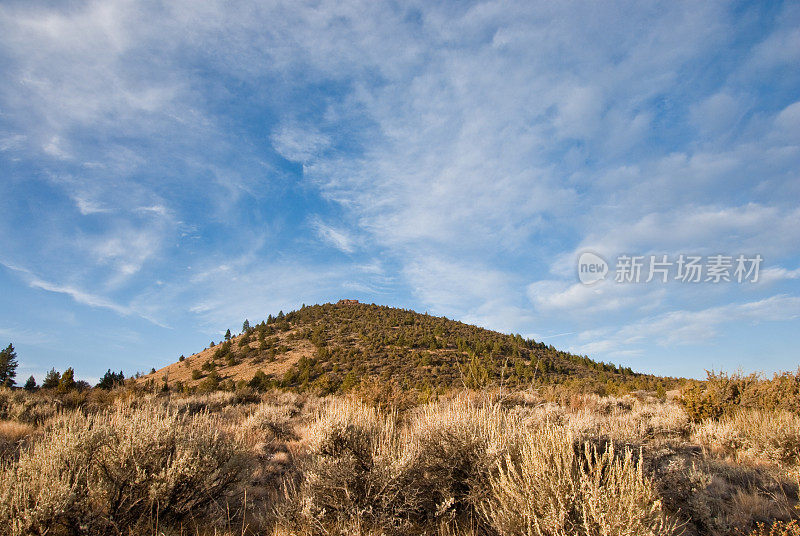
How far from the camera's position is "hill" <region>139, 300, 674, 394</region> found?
3747 cm

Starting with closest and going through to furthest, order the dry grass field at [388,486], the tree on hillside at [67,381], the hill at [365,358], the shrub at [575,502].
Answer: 1. the shrub at [575,502]
2. the dry grass field at [388,486]
3. the tree on hillside at [67,381]
4. the hill at [365,358]

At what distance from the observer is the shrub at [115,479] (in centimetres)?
334

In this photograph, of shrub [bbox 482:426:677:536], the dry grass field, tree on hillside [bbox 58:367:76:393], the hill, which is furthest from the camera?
the hill

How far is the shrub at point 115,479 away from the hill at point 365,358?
68.2 ft

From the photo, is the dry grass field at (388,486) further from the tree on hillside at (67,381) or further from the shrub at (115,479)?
the tree on hillside at (67,381)

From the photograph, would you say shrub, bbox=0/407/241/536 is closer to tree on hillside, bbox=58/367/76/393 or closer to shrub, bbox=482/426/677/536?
shrub, bbox=482/426/677/536

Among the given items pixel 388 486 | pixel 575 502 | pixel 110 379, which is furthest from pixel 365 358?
pixel 575 502

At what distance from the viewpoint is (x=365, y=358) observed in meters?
45.8

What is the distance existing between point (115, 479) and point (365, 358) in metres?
42.7

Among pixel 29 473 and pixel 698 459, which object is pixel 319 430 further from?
pixel 698 459

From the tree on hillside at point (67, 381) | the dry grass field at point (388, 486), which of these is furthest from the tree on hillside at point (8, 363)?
the dry grass field at point (388, 486)

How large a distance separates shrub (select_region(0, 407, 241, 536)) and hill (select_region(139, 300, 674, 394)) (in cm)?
2078

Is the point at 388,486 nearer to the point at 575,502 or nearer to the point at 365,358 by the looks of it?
the point at 575,502

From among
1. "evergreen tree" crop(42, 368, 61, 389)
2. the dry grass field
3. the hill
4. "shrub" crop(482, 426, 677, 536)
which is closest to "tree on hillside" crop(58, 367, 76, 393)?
"evergreen tree" crop(42, 368, 61, 389)
